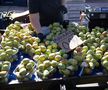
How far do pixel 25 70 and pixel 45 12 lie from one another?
1464mm

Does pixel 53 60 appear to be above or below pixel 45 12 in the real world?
below

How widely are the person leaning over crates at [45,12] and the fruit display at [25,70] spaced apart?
1.01 m

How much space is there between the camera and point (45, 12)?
3.81m

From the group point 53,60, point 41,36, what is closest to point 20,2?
point 41,36

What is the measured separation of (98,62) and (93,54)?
0.34 ft

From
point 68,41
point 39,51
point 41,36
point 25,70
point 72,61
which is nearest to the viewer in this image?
point 25,70

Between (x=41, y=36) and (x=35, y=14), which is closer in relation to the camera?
(x=41, y=36)

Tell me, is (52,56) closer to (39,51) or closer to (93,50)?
(39,51)

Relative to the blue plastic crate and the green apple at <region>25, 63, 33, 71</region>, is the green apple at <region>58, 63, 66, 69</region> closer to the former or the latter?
the green apple at <region>25, 63, 33, 71</region>

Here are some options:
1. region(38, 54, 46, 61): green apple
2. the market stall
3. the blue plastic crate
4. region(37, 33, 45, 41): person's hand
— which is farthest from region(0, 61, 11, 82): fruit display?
the blue plastic crate

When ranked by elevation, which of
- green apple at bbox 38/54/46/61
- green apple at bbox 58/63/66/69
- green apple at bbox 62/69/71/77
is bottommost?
green apple at bbox 62/69/71/77

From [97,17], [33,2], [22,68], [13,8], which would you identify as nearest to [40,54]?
[22,68]

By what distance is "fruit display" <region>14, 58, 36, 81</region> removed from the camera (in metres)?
2.46

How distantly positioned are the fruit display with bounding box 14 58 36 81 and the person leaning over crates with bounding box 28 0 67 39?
3.30ft
